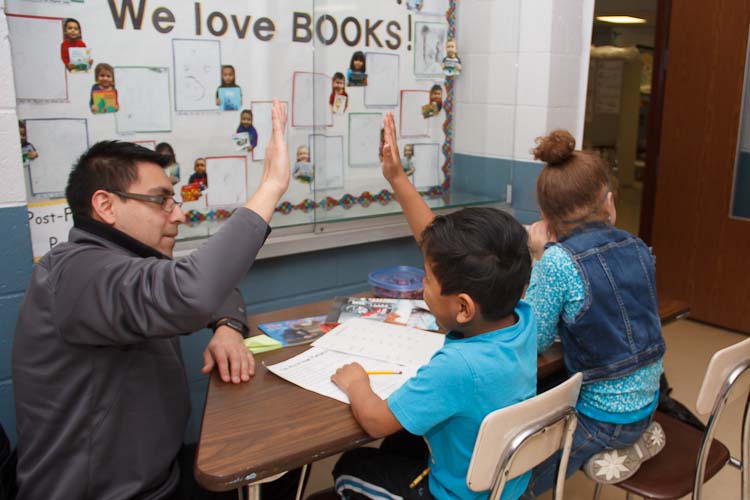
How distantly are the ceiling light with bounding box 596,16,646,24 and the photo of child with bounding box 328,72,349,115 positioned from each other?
198 inches

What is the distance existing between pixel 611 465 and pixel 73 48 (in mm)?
1990

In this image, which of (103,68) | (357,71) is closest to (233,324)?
(103,68)

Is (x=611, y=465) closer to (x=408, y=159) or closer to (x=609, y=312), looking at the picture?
(x=609, y=312)

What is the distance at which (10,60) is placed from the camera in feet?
5.91

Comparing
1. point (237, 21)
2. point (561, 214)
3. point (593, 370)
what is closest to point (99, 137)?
point (237, 21)

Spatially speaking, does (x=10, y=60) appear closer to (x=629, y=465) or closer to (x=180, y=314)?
(x=180, y=314)

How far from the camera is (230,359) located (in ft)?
5.09

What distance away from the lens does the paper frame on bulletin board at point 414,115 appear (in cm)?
300

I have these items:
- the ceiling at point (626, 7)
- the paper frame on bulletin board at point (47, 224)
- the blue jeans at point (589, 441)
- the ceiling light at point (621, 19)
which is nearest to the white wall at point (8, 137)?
the paper frame on bulletin board at point (47, 224)

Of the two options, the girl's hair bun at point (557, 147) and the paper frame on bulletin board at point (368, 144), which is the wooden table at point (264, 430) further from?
the paper frame on bulletin board at point (368, 144)

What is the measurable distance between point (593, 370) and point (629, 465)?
0.27 meters

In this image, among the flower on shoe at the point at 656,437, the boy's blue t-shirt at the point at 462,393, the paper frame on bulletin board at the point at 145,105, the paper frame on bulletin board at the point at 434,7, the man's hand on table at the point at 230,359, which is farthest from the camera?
the paper frame on bulletin board at the point at 434,7

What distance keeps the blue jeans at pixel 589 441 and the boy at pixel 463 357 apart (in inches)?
10.5

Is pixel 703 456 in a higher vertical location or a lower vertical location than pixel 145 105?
lower
